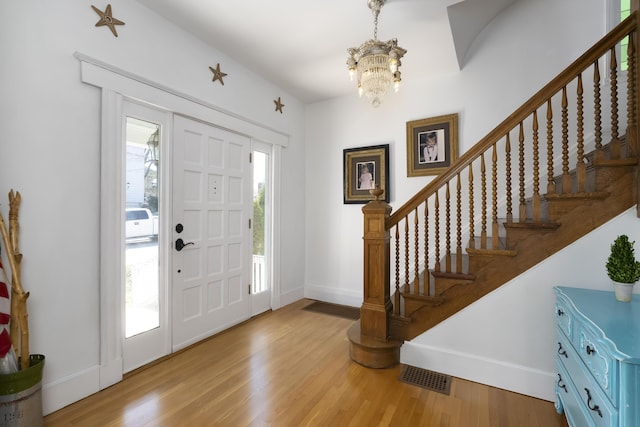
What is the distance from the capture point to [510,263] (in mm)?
2066

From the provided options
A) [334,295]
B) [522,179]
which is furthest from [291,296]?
[522,179]

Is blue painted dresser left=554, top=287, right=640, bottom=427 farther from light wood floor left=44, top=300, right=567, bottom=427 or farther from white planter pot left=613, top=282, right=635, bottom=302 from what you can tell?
light wood floor left=44, top=300, right=567, bottom=427

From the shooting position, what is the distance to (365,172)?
3.81m

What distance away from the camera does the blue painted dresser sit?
104 cm

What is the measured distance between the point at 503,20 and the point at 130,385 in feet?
15.5

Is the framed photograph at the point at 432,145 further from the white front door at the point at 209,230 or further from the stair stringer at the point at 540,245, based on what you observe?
the white front door at the point at 209,230

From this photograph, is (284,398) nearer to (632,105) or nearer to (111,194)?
(111,194)

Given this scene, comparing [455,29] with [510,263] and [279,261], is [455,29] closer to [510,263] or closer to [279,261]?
[510,263]

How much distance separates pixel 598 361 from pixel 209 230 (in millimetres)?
2951

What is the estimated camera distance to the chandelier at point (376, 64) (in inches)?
80.5

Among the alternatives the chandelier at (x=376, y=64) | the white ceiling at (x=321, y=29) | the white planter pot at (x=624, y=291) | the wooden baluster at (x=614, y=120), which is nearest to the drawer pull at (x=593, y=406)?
the white planter pot at (x=624, y=291)

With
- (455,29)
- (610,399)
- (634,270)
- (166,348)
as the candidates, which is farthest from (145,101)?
(634,270)

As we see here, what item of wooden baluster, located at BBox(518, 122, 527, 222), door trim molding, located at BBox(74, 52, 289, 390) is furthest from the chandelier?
door trim molding, located at BBox(74, 52, 289, 390)

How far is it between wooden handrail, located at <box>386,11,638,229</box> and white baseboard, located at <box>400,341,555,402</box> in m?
1.10
